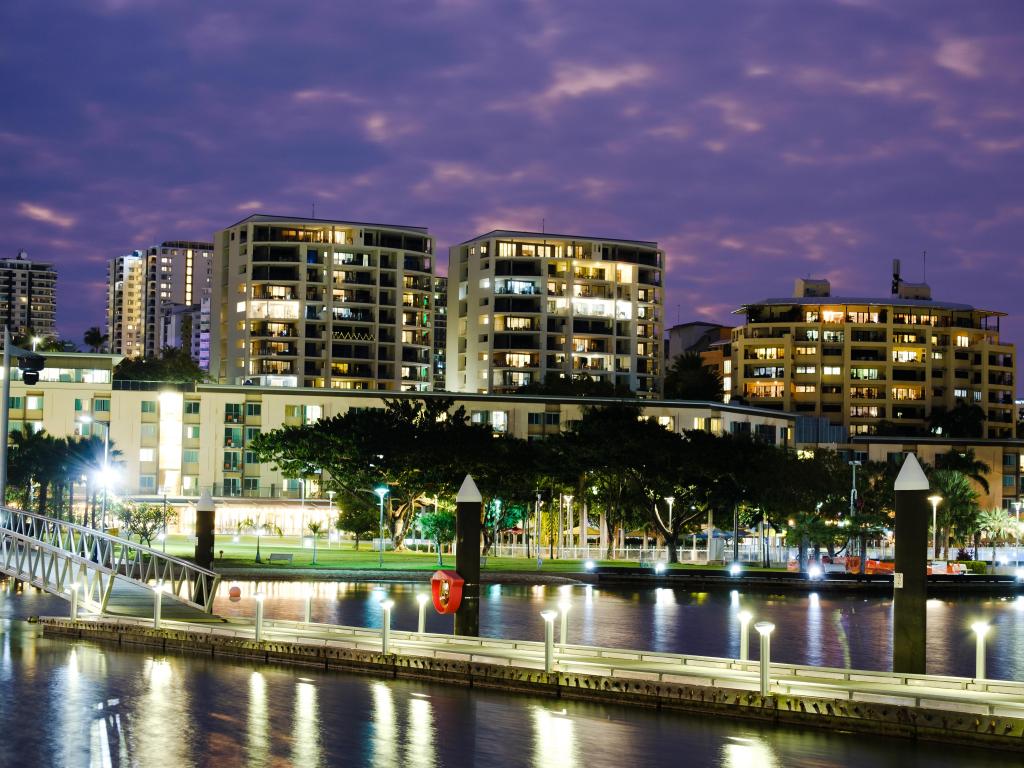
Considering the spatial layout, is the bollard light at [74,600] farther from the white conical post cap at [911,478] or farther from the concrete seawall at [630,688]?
the white conical post cap at [911,478]

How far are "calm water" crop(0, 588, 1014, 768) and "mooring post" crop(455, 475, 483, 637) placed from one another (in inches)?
171

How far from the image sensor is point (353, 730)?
28594mm

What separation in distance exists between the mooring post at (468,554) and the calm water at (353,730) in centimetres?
434

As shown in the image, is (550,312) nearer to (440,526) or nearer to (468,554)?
(440,526)

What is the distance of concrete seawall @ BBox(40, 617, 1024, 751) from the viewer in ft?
89.5

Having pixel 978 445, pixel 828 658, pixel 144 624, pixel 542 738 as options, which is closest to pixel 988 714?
pixel 542 738

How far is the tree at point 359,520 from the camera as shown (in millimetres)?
107625

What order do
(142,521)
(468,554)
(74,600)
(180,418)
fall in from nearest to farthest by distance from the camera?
(468,554) → (74,600) → (142,521) → (180,418)

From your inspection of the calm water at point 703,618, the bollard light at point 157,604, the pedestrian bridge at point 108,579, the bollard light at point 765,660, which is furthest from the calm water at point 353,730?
the calm water at point 703,618

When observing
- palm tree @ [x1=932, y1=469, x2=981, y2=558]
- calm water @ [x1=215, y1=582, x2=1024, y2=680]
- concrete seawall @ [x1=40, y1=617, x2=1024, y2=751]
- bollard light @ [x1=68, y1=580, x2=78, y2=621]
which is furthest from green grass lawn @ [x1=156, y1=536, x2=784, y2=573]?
concrete seawall @ [x1=40, y1=617, x2=1024, y2=751]

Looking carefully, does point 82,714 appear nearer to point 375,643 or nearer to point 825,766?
point 375,643

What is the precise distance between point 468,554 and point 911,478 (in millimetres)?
12271

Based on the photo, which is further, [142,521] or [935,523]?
[935,523]

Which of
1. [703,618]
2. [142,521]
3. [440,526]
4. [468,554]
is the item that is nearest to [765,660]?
[468,554]
